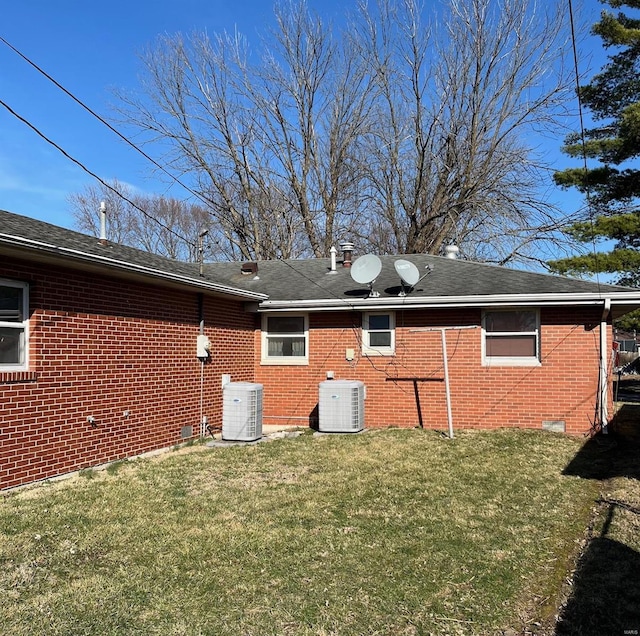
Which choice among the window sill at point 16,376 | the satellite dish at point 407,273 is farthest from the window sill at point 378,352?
the window sill at point 16,376

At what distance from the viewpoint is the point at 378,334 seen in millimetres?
11578

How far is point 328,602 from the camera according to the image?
3.73m

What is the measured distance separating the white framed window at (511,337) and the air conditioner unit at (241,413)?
4.46 meters

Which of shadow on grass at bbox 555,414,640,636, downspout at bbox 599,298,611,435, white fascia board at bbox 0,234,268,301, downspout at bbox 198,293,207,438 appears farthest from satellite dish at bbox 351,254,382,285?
shadow on grass at bbox 555,414,640,636

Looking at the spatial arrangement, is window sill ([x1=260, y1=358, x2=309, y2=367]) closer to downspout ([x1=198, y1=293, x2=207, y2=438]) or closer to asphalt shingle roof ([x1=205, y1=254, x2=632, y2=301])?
asphalt shingle roof ([x1=205, y1=254, x2=632, y2=301])

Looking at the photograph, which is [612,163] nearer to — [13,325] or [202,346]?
[202,346]

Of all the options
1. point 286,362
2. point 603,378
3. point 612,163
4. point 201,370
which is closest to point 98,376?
point 201,370

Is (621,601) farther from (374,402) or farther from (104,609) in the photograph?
(374,402)

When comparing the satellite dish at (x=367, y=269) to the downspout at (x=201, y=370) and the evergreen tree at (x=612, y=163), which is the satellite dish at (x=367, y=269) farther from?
the evergreen tree at (x=612, y=163)

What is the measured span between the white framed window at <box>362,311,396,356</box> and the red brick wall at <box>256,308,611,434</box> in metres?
0.12

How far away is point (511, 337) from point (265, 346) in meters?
5.15

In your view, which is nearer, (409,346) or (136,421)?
(136,421)

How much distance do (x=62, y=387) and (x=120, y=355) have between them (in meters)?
1.19

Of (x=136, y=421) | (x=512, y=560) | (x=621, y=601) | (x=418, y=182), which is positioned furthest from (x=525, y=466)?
(x=418, y=182)
